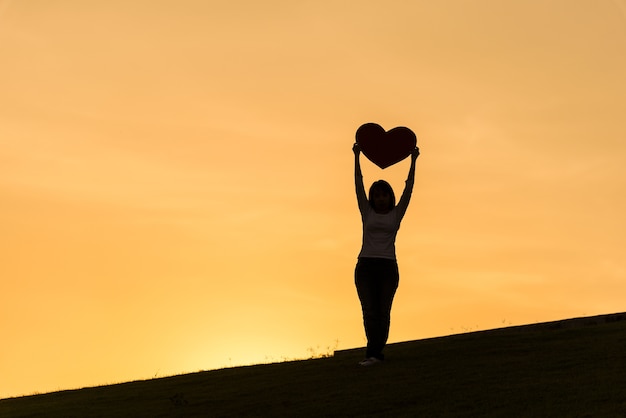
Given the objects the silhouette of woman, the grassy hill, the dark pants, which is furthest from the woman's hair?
the grassy hill

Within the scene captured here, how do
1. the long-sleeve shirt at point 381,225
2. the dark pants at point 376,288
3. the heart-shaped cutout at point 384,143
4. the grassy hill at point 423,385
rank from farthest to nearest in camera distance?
the heart-shaped cutout at point 384,143
the dark pants at point 376,288
the long-sleeve shirt at point 381,225
the grassy hill at point 423,385

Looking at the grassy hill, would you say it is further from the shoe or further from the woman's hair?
the woman's hair

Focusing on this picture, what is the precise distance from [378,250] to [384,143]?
2362 mm

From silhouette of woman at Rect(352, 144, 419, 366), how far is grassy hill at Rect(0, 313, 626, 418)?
3.82 feet

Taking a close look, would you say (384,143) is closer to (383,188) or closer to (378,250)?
(383,188)

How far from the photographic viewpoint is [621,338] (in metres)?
19.5

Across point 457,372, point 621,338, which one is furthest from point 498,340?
point 457,372

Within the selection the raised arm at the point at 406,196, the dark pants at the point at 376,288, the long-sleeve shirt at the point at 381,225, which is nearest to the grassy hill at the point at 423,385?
the dark pants at the point at 376,288

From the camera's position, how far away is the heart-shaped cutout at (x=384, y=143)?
18797mm

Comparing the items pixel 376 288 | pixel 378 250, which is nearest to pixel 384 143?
pixel 378 250

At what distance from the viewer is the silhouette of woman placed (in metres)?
17.4

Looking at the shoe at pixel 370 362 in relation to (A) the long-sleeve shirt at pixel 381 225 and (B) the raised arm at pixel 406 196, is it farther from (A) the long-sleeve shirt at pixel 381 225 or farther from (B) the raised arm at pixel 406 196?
(B) the raised arm at pixel 406 196

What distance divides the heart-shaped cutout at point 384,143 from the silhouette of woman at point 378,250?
3.91ft

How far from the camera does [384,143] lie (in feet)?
62.0
